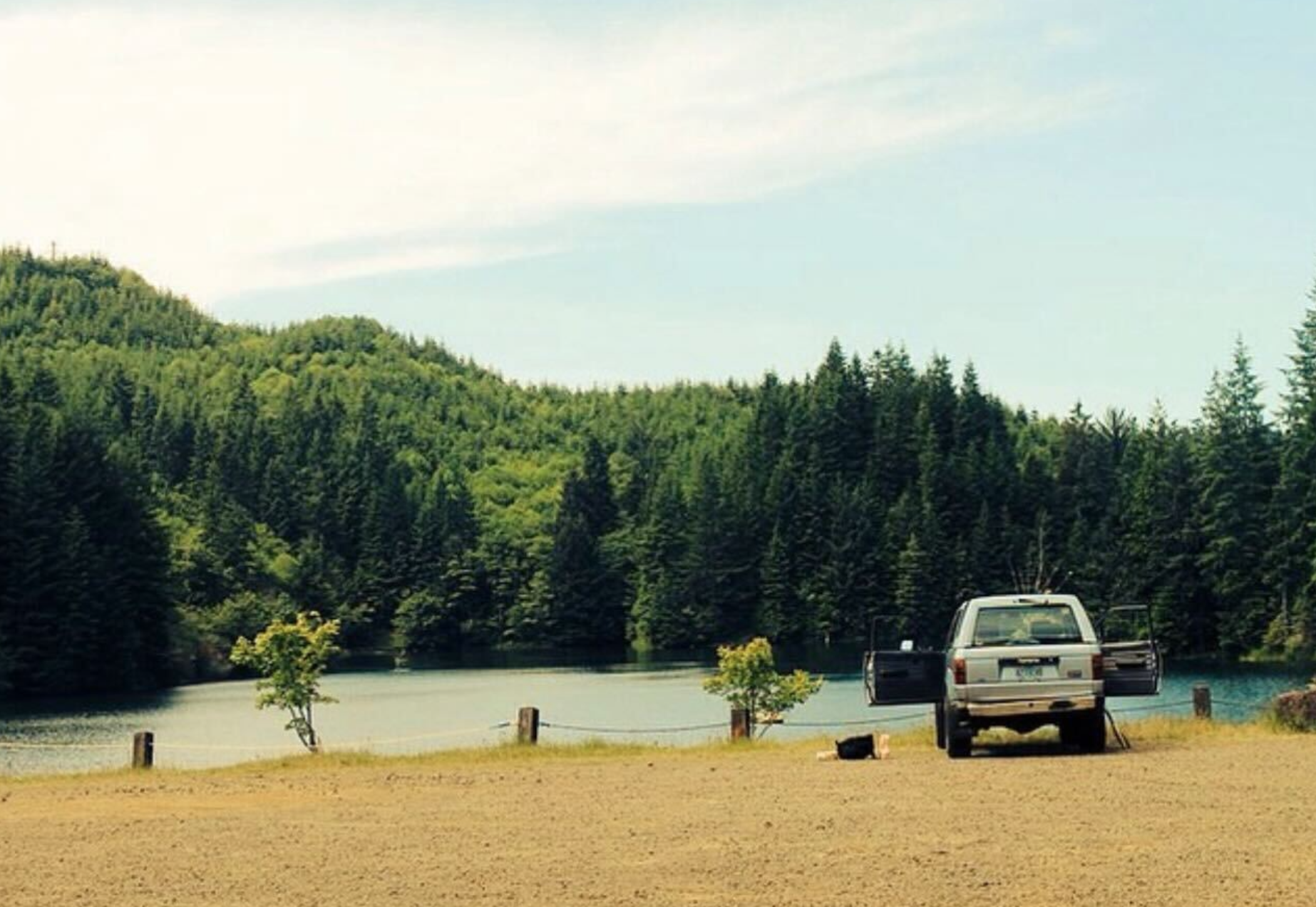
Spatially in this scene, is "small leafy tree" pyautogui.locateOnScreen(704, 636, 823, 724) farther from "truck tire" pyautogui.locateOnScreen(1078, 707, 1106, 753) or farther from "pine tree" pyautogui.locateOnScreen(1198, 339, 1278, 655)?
"pine tree" pyautogui.locateOnScreen(1198, 339, 1278, 655)

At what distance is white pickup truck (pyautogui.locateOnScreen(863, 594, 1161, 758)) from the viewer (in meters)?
21.0

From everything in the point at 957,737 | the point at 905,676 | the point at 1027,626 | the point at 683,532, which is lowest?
the point at 957,737

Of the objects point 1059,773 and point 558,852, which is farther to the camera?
point 1059,773

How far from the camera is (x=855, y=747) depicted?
73.6ft

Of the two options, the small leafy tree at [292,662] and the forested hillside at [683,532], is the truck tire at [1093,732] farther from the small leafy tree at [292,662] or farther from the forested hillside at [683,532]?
the forested hillside at [683,532]

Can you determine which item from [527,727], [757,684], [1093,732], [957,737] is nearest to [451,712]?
[757,684]

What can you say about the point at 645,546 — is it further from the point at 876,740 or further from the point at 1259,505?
the point at 876,740

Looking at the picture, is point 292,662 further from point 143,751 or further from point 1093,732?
point 1093,732

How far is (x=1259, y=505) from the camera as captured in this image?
10200cm

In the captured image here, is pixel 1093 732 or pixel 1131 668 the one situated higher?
pixel 1131 668

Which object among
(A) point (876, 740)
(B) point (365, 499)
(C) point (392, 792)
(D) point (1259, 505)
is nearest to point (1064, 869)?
(C) point (392, 792)

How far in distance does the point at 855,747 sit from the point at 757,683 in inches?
921

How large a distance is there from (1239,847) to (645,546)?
143 m

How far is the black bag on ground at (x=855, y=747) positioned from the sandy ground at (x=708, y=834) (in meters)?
0.65
